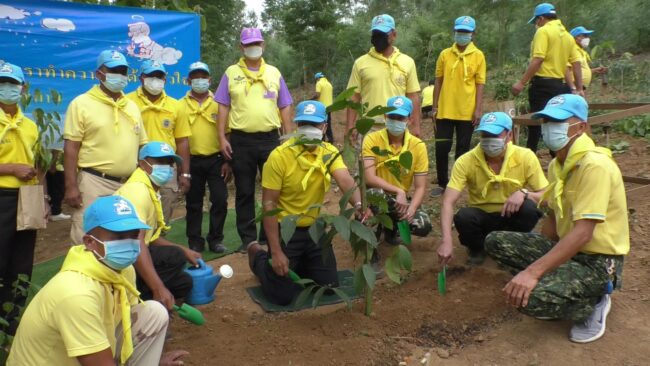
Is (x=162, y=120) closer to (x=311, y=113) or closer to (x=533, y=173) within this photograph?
(x=311, y=113)

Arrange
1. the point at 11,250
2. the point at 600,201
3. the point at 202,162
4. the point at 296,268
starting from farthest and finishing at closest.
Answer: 1. the point at 202,162
2. the point at 296,268
3. the point at 11,250
4. the point at 600,201

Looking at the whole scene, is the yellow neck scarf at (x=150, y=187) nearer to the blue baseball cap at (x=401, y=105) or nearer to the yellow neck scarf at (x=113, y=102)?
the yellow neck scarf at (x=113, y=102)

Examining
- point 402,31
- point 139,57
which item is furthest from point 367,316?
point 402,31

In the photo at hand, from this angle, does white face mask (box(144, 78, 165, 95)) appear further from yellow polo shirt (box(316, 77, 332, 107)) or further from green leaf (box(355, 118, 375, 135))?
yellow polo shirt (box(316, 77, 332, 107))

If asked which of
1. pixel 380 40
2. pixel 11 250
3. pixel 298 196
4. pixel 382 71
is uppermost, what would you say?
pixel 380 40

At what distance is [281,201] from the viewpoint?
3.50 m

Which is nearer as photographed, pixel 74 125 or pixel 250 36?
pixel 74 125

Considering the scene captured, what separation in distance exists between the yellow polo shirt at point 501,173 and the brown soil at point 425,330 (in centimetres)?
56

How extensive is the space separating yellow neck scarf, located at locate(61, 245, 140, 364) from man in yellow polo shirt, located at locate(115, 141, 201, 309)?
0.74 meters

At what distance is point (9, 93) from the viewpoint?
10.7 feet

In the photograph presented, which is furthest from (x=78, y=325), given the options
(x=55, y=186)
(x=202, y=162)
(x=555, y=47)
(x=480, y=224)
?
(x=55, y=186)

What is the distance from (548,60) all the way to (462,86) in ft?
2.89

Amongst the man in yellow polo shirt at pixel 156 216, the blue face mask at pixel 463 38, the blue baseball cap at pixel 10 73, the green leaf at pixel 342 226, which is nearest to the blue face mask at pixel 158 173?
the man in yellow polo shirt at pixel 156 216

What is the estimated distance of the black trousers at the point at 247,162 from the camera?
4.29 metres
